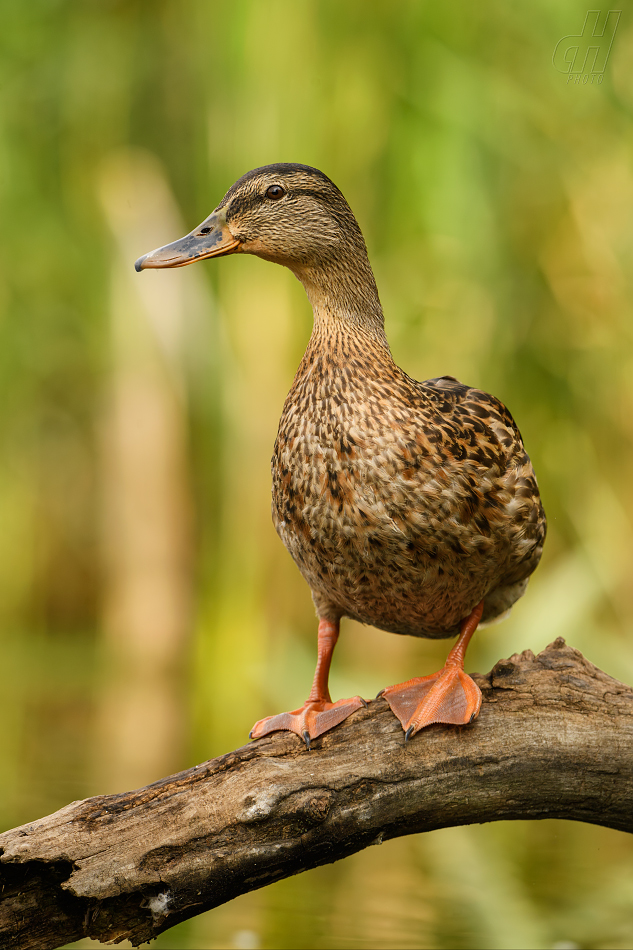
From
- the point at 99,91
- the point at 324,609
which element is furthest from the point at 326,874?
the point at 99,91

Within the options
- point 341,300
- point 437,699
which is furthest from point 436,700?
point 341,300

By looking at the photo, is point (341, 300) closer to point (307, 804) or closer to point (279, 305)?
point (307, 804)

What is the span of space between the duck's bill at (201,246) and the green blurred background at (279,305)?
6.59ft

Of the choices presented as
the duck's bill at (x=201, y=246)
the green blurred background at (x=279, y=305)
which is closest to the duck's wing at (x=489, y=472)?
the duck's bill at (x=201, y=246)

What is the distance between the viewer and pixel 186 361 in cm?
487

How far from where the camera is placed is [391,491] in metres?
1.86

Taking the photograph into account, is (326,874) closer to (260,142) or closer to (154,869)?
(154,869)

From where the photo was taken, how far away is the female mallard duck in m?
1.87

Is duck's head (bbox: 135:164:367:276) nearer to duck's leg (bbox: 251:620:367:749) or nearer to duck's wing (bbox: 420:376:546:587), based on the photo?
duck's wing (bbox: 420:376:546:587)

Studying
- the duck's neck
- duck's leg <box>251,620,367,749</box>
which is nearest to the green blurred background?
duck's leg <box>251,620,367,749</box>

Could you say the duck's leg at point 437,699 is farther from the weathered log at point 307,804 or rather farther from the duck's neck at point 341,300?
the duck's neck at point 341,300

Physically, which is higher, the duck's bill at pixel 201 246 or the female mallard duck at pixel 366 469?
the duck's bill at pixel 201 246

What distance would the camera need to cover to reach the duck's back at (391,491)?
1.86m

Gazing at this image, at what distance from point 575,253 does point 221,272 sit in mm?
1594
